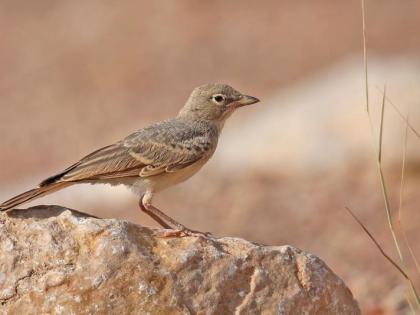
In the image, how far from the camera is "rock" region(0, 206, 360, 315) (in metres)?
6.71

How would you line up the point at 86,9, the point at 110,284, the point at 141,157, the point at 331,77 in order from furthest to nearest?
the point at 86,9, the point at 331,77, the point at 141,157, the point at 110,284

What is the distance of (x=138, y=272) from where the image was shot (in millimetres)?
6785

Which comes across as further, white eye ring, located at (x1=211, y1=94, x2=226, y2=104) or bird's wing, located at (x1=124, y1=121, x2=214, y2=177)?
white eye ring, located at (x1=211, y1=94, x2=226, y2=104)

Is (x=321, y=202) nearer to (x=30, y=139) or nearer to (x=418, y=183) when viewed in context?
(x=418, y=183)

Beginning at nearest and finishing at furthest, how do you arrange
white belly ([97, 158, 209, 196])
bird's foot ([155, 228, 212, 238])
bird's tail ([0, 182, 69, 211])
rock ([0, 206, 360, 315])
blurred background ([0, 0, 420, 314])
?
→ rock ([0, 206, 360, 315]), bird's foot ([155, 228, 212, 238]), bird's tail ([0, 182, 69, 211]), white belly ([97, 158, 209, 196]), blurred background ([0, 0, 420, 314])

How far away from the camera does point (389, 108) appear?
15648 millimetres

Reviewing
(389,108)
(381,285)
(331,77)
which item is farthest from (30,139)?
(381,285)

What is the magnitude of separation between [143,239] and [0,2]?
24.4 m

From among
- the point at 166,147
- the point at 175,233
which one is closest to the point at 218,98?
the point at 166,147

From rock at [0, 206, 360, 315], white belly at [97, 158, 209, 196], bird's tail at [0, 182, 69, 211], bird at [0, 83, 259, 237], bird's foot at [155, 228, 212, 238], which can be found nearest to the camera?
rock at [0, 206, 360, 315]

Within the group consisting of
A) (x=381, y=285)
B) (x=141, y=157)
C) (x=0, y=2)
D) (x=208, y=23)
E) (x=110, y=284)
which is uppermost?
(x=0, y=2)

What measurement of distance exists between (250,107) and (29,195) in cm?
→ 1382

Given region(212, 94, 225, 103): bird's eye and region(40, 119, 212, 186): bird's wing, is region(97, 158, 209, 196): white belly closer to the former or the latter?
region(40, 119, 212, 186): bird's wing

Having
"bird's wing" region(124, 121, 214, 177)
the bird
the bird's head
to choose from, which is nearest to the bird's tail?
the bird
